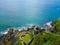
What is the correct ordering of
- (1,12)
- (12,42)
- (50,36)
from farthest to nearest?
(1,12), (12,42), (50,36)

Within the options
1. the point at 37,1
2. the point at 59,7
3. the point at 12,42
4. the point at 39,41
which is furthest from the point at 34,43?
the point at 37,1

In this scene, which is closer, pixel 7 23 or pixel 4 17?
pixel 7 23

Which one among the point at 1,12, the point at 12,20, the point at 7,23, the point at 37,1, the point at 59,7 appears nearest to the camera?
the point at 7,23

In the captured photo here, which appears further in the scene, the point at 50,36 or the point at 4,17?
the point at 4,17

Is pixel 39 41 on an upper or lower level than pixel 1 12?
upper

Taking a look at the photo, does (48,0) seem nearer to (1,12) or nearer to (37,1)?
(37,1)

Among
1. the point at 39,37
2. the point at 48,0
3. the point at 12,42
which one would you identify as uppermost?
the point at 39,37

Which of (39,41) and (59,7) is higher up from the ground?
(39,41)

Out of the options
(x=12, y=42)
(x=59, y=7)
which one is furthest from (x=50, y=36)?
(x=59, y=7)

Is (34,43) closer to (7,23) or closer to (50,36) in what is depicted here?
(50,36)
